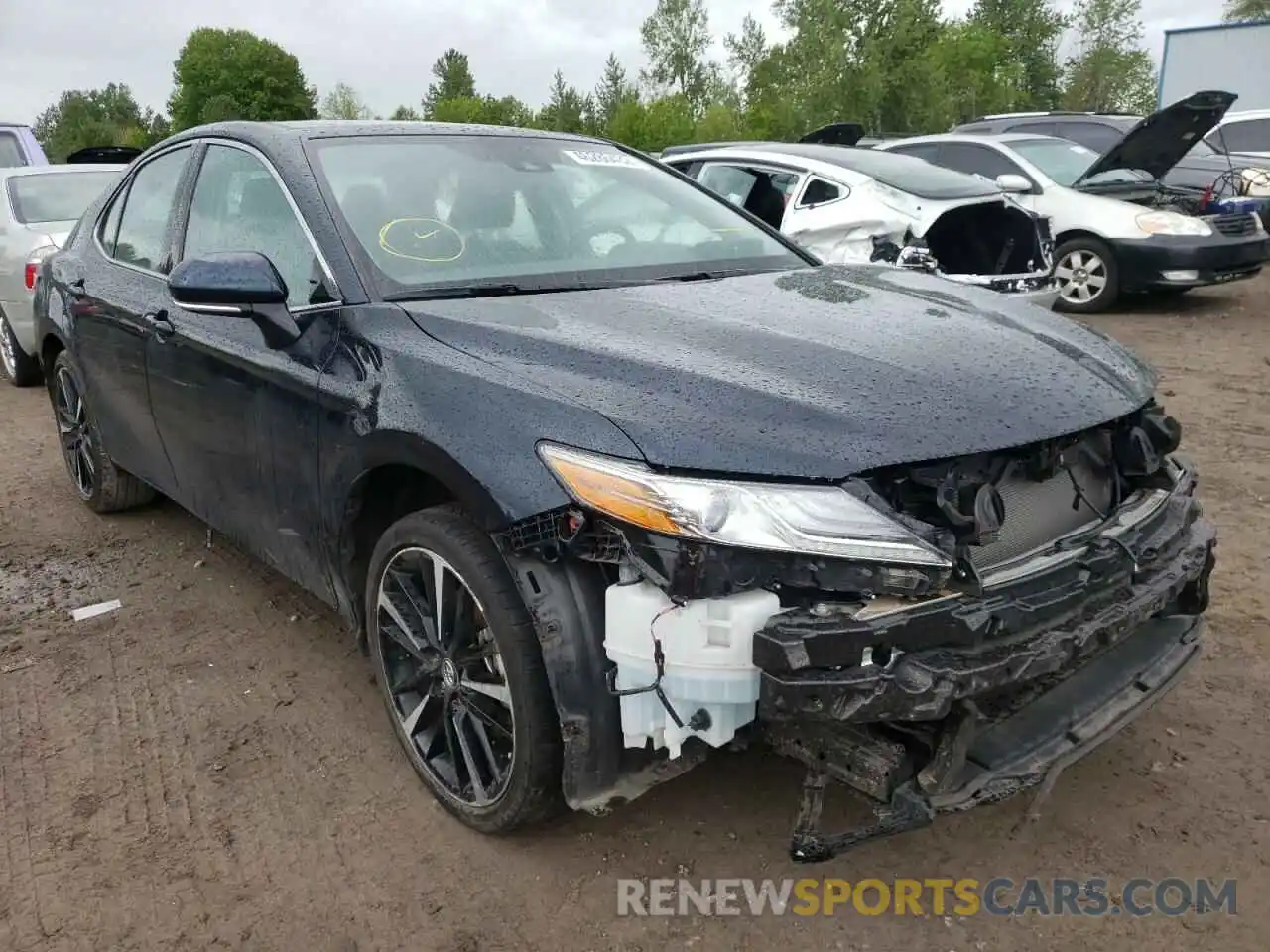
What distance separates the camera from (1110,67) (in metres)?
49.9

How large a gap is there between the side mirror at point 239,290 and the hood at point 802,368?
0.41 metres

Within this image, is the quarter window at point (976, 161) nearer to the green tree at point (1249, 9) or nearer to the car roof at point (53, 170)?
the car roof at point (53, 170)

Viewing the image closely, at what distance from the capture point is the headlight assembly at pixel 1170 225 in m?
8.94

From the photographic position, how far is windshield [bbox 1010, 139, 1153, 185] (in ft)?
32.2

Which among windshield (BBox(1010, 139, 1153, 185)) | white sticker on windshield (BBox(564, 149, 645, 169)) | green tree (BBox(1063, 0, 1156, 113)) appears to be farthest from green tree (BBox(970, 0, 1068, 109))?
white sticker on windshield (BBox(564, 149, 645, 169))

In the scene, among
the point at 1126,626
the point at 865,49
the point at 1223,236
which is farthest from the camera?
the point at 865,49

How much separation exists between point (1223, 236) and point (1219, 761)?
309 inches

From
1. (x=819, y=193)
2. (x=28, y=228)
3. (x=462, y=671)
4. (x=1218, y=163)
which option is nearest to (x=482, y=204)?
(x=462, y=671)

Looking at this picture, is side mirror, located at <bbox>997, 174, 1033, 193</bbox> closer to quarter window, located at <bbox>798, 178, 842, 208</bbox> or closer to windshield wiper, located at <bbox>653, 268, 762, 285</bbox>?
quarter window, located at <bbox>798, 178, 842, 208</bbox>

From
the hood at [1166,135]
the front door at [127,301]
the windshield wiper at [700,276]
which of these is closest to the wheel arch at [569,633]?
the windshield wiper at [700,276]

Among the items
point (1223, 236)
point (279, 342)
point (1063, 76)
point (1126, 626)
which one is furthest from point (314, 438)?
point (1063, 76)

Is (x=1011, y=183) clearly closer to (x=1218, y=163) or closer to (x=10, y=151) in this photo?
(x=1218, y=163)

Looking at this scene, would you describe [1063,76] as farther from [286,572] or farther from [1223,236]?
[286,572]

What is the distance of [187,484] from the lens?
364 cm
